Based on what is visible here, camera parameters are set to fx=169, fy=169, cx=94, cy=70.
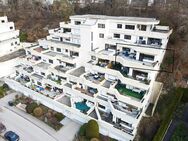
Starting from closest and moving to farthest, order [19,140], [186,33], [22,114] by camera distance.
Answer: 1. [19,140]
2. [22,114]
3. [186,33]

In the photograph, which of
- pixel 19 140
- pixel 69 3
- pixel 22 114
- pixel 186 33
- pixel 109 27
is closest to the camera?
pixel 19 140

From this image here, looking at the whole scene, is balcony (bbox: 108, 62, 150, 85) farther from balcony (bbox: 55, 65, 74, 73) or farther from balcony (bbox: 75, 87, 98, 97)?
balcony (bbox: 55, 65, 74, 73)

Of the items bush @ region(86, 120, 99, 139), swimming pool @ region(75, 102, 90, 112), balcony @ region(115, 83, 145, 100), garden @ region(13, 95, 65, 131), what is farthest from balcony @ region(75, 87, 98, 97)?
garden @ region(13, 95, 65, 131)

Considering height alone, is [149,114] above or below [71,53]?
below

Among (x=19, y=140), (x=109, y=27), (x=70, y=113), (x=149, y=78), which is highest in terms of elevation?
(x=109, y=27)

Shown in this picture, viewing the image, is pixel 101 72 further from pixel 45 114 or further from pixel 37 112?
pixel 37 112

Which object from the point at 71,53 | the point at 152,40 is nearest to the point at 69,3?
the point at 71,53

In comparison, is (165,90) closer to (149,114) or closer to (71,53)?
(149,114)

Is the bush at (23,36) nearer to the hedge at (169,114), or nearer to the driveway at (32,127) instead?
the driveway at (32,127)

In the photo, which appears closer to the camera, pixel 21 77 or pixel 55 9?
pixel 21 77
